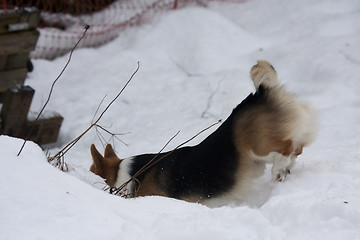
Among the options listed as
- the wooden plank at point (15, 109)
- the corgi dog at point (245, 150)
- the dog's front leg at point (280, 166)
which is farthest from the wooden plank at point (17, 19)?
the dog's front leg at point (280, 166)

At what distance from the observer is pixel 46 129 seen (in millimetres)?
4605

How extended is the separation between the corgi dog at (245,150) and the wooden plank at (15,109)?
165 centimetres

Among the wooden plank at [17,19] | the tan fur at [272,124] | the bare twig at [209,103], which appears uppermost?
the tan fur at [272,124]

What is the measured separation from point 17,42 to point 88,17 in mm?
2222

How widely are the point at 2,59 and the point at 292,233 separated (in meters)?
3.59

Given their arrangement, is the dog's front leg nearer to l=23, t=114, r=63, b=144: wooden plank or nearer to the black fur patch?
the black fur patch

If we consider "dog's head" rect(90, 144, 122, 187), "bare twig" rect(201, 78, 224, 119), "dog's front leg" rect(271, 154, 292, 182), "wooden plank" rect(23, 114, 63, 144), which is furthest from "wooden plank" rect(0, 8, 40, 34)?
"dog's front leg" rect(271, 154, 292, 182)

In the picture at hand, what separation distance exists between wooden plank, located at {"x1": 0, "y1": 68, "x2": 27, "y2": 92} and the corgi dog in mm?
2157

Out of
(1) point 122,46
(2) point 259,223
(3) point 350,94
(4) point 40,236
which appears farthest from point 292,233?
(1) point 122,46

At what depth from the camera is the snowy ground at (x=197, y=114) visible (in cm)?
196

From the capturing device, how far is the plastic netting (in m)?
6.17

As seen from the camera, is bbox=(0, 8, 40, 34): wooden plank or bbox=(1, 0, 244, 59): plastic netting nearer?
bbox=(0, 8, 40, 34): wooden plank

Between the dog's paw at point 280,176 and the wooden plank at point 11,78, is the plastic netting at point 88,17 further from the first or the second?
the dog's paw at point 280,176

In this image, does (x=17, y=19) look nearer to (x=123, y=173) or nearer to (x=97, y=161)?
(x=97, y=161)
